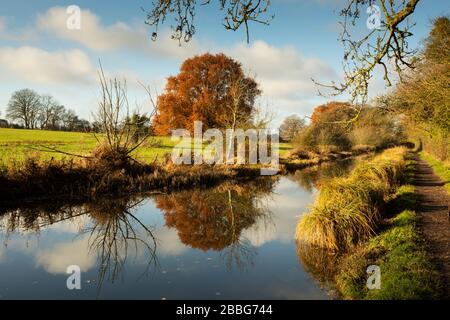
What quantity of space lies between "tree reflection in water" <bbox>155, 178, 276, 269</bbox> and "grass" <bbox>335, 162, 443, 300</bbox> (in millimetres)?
2293

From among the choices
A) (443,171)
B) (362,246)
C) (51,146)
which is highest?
(51,146)

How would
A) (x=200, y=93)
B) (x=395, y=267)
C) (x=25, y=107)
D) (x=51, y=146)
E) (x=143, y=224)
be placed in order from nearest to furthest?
(x=395, y=267), (x=143, y=224), (x=51, y=146), (x=200, y=93), (x=25, y=107)

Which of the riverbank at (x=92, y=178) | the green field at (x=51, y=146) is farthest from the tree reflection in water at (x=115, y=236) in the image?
the green field at (x=51, y=146)

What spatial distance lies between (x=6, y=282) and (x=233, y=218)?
6.98 m

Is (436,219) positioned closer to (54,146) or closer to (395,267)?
(395,267)

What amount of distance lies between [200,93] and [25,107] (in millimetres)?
32991

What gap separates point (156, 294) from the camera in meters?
6.27

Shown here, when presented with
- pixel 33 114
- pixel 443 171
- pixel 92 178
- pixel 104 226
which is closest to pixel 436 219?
pixel 104 226

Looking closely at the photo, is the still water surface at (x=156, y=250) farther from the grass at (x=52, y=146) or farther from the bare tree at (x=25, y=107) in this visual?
the bare tree at (x=25, y=107)

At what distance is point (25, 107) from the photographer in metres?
53.0

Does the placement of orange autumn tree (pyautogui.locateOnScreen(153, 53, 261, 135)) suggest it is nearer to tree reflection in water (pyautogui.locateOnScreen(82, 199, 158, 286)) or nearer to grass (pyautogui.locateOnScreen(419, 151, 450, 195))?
grass (pyautogui.locateOnScreen(419, 151, 450, 195))

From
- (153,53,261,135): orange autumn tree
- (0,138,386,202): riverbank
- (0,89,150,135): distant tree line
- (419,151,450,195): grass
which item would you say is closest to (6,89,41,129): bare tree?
(0,89,150,135): distant tree line

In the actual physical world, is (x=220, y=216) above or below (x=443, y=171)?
below

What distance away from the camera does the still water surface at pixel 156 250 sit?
6.50 metres
